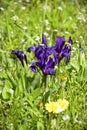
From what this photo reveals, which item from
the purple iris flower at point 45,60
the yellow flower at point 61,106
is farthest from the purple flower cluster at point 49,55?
the yellow flower at point 61,106

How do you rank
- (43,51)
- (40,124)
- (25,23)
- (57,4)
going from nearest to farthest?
(40,124)
(43,51)
(25,23)
(57,4)

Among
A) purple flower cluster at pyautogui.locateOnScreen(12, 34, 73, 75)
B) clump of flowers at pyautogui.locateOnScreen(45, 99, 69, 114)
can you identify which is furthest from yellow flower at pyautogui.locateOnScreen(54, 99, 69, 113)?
purple flower cluster at pyautogui.locateOnScreen(12, 34, 73, 75)

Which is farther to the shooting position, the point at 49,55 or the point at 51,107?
the point at 49,55

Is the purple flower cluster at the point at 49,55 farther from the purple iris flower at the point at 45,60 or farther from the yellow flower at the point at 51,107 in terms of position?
the yellow flower at the point at 51,107

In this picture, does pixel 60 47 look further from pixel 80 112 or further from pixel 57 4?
pixel 57 4

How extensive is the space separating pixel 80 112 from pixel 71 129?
141mm

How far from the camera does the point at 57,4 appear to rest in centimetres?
463

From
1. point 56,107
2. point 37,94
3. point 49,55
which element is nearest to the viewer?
point 56,107

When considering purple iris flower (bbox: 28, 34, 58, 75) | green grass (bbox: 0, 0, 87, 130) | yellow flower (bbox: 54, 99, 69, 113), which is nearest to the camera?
yellow flower (bbox: 54, 99, 69, 113)

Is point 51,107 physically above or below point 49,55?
below

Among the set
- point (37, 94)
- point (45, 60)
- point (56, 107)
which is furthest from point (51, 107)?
point (45, 60)

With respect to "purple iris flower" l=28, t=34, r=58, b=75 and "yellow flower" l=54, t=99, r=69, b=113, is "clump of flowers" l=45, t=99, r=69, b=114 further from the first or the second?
"purple iris flower" l=28, t=34, r=58, b=75

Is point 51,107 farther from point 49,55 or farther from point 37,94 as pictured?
point 49,55

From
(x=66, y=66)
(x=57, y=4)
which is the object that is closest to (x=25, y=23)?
(x=57, y=4)
